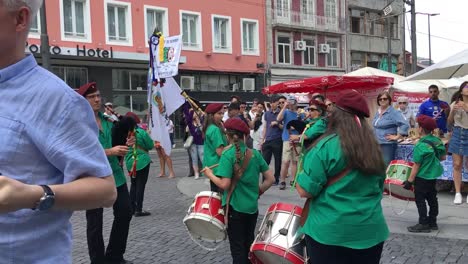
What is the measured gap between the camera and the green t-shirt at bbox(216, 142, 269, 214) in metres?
4.55

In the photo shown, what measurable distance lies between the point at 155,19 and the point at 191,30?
242cm

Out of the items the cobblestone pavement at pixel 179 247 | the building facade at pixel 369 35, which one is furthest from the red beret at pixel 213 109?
the building facade at pixel 369 35

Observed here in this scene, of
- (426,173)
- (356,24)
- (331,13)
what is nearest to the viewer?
(426,173)

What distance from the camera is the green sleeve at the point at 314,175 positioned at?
3141mm

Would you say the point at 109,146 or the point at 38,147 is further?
the point at 109,146

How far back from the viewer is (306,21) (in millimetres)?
34250

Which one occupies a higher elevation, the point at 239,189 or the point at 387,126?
the point at 387,126

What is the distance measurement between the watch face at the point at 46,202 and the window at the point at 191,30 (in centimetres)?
2704

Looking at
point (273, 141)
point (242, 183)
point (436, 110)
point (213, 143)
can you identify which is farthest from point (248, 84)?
point (242, 183)

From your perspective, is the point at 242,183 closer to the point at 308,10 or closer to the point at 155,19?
the point at 155,19

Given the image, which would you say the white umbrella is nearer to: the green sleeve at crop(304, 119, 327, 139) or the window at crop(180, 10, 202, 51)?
the green sleeve at crop(304, 119, 327, 139)

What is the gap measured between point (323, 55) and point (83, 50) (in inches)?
726

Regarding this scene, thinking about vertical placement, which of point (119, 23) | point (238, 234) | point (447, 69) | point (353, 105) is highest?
point (119, 23)

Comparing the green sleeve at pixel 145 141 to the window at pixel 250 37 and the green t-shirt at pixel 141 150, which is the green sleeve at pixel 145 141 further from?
the window at pixel 250 37
